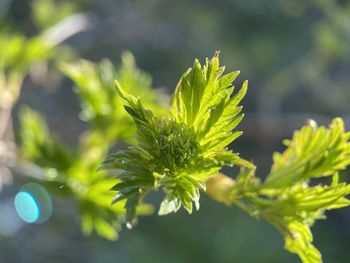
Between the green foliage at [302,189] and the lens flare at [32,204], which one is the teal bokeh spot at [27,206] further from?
the green foliage at [302,189]

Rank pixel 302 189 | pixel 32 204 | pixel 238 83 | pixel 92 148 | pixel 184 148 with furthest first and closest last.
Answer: pixel 238 83
pixel 32 204
pixel 92 148
pixel 302 189
pixel 184 148

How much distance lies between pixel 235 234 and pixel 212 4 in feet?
4.20

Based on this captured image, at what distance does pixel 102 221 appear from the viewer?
1.23m

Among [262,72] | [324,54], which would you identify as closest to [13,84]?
[324,54]

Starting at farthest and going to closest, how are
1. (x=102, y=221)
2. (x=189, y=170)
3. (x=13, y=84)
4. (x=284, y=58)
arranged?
(x=284, y=58)
(x=13, y=84)
(x=102, y=221)
(x=189, y=170)

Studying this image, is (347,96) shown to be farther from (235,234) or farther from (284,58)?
(235,234)

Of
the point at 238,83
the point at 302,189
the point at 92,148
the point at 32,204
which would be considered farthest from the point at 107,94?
the point at 238,83

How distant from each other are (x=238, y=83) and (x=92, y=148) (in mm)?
2541

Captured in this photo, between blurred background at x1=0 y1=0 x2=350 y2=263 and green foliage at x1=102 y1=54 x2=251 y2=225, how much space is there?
2.12 m

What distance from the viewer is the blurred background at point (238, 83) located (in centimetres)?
303

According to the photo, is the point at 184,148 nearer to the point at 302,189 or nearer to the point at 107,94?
the point at 302,189

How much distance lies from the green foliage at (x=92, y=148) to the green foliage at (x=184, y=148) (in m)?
0.46

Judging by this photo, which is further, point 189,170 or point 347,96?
point 347,96

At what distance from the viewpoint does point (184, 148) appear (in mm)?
707
